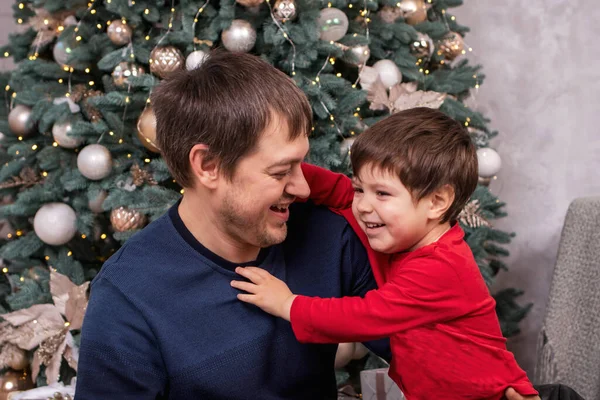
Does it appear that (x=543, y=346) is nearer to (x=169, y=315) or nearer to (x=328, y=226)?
(x=328, y=226)

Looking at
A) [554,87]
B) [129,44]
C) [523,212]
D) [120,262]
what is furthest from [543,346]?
[129,44]

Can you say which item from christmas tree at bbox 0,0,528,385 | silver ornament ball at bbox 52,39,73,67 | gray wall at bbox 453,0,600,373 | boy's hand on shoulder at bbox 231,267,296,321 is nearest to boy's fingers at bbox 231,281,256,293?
boy's hand on shoulder at bbox 231,267,296,321

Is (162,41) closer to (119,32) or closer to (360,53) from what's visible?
(119,32)

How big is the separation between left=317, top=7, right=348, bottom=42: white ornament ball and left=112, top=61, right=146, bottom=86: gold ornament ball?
0.62m

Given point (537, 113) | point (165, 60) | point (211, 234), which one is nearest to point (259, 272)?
point (211, 234)

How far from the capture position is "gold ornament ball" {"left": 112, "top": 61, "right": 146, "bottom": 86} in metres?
2.24

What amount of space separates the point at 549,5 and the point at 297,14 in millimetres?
1455

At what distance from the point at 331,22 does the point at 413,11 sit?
45cm

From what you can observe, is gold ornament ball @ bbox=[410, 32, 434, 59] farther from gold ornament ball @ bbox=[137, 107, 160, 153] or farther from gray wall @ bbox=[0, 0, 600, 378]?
gold ornament ball @ bbox=[137, 107, 160, 153]

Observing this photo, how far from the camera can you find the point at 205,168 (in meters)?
1.34

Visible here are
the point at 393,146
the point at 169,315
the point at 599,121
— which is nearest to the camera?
the point at 169,315

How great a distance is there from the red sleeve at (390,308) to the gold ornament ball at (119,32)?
52.2 inches

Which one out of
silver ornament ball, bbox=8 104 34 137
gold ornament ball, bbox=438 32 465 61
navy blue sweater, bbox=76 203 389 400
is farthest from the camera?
gold ornament ball, bbox=438 32 465 61

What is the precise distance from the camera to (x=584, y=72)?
3.07 m
